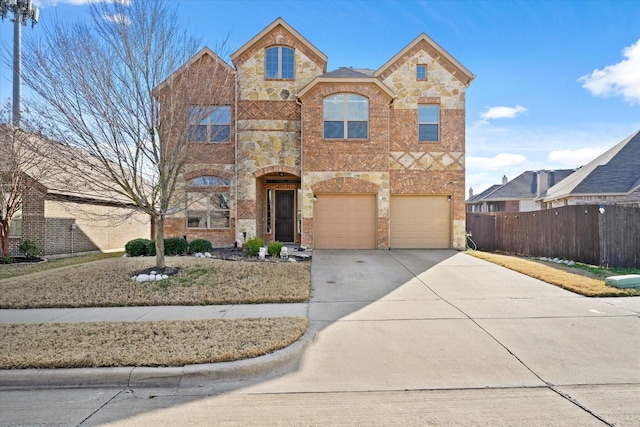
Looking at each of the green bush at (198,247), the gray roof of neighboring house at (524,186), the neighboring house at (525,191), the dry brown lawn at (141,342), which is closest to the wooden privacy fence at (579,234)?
the dry brown lawn at (141,342)

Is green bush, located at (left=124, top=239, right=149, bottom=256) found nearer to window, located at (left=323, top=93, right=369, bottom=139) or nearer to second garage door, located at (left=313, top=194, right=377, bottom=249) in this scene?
second garage door, located at (left=313, top=194, right=377, bottom=249)

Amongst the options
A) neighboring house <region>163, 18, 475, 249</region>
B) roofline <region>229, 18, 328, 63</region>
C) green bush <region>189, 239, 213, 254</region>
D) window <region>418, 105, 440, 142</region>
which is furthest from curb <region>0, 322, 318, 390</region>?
roofline <region>229, 18, 328, 63</region>

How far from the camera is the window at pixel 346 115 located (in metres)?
14.4

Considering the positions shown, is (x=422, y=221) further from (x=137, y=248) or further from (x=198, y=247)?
(x=137, y=248)

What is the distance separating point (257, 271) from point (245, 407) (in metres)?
6.01

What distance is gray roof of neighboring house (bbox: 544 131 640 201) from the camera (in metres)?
19.9

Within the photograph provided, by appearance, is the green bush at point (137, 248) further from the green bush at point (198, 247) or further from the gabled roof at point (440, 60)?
the gabled roof at point (440, 60)

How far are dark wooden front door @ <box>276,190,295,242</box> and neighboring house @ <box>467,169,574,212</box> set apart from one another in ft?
71.7

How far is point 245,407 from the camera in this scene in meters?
3.50

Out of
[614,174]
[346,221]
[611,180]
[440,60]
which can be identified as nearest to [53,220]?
[346,221]

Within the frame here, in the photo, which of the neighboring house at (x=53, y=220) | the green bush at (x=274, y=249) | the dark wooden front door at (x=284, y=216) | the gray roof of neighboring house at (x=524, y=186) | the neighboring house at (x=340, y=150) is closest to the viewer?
the green bush at (x=274, y=249)

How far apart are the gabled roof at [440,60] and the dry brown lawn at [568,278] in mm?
8102

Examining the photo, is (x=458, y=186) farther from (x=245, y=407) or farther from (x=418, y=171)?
(x=245, y=407)

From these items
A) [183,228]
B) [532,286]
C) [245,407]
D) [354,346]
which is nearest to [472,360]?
[354,346]
